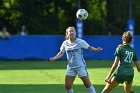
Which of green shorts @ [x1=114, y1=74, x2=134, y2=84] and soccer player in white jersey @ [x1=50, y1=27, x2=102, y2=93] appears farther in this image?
soccer player in white jersey @ [x1=50, y1=27, x2=102, y2=93]

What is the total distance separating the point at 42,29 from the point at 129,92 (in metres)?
30.8

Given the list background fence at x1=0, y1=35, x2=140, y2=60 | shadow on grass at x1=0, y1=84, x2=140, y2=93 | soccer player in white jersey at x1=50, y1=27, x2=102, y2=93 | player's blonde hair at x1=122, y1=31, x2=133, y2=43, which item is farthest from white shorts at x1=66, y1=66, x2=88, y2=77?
background fence at x1=0, y1=35, x2=140, y2=60

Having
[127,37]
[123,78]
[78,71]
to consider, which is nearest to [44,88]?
[78,71]

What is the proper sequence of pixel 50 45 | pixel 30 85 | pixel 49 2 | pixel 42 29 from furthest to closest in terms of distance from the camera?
pixel 49 2 → pixel 42 29 → pixel 50 45 → pixel 30 85

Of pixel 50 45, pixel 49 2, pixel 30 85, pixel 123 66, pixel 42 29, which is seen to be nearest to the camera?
pixel 123 66

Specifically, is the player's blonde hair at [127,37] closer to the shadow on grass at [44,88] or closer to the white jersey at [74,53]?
the white jersey at [74,53]

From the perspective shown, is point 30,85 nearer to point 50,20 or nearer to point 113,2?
point 50,20

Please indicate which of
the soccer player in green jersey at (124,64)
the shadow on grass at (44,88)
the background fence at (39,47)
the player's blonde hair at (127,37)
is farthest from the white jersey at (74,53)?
the background fence at (39,47)

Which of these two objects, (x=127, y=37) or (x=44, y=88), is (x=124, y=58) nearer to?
(x=127, y=37)

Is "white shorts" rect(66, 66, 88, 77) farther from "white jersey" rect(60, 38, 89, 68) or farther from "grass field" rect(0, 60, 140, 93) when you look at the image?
"grass field" rect(0, 60, 140, 93)

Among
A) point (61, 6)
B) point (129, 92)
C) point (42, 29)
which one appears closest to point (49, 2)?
point (61, 6)

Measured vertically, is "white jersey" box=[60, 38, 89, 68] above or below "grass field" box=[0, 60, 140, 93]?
above

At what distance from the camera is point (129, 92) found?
44.9ft

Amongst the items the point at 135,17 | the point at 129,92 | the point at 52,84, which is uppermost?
the point at 129,92
